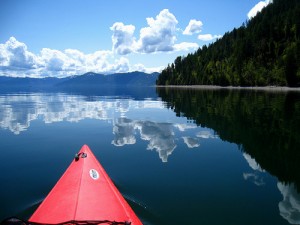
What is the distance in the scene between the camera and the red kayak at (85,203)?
6090 mm

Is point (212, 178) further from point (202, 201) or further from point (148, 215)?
point (148, 215)

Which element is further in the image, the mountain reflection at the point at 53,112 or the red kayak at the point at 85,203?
the mountain reflection at the point at 53,112

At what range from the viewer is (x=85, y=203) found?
6652mm

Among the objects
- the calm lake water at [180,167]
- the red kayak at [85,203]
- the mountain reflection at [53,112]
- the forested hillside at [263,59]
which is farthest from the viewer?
the forested hillside at [263,59]

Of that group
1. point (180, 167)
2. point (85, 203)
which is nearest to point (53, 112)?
point (180, 167)

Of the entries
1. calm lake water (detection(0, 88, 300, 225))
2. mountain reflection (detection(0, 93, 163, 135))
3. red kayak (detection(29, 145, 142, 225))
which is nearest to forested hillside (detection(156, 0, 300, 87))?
mountain reflection (detection(0, 93, 163, 135))

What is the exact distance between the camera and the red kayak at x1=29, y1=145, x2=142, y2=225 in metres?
6.09

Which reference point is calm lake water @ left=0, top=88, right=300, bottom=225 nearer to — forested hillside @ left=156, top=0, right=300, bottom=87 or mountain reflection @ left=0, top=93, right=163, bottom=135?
mountain reflection @ left=0, top=93, right=163, bottom=135

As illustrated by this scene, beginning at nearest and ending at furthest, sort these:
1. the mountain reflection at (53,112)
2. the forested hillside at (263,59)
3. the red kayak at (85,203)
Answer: the red kayak at (85,203) < the mountain reflection at (53,112) < the forested hillside at (263,59)

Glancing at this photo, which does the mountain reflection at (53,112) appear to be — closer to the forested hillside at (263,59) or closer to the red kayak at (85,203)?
the red kayak at (85,203)

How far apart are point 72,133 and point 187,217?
16829mm

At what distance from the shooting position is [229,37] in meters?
187

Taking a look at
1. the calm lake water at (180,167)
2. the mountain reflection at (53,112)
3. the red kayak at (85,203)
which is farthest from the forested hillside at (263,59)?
the red kayak at (85,203)

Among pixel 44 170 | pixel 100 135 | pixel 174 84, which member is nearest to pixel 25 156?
pixel 44 170
